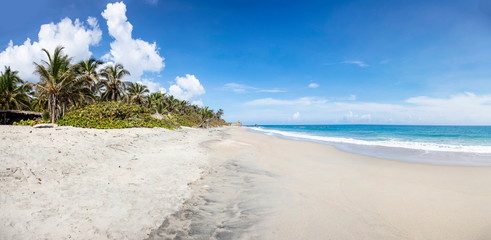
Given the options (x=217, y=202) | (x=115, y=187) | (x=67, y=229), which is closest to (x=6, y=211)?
(x=67, y=229)

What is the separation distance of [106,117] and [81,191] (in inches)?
736

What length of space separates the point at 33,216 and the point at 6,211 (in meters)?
0.47

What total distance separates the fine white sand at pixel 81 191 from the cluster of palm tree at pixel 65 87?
1743 centimetres

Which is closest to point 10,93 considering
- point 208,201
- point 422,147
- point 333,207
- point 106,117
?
point 106,117

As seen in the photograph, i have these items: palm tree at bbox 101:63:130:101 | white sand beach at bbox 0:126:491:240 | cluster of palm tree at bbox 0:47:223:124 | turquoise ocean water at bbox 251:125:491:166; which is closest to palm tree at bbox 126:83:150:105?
cluster of palm tree at bbox 0:47:223:124

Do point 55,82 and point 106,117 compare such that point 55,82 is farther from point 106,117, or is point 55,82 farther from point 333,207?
point 333,207

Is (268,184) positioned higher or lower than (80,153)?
lower

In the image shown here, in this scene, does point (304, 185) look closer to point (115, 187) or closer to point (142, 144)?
point (115, 187)

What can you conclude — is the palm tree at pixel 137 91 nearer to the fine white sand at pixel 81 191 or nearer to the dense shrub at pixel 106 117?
the dense shrub at pixel 106 117

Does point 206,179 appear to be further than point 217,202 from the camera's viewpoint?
Yes

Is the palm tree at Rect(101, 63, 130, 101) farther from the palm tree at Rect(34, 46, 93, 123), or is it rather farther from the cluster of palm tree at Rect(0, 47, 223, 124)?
the palm tree at Rect(34, 46, 93, 123)

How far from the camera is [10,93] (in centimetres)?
2991

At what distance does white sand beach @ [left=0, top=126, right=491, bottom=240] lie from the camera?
3602 millimetres

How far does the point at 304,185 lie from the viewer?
6684 millimetres
